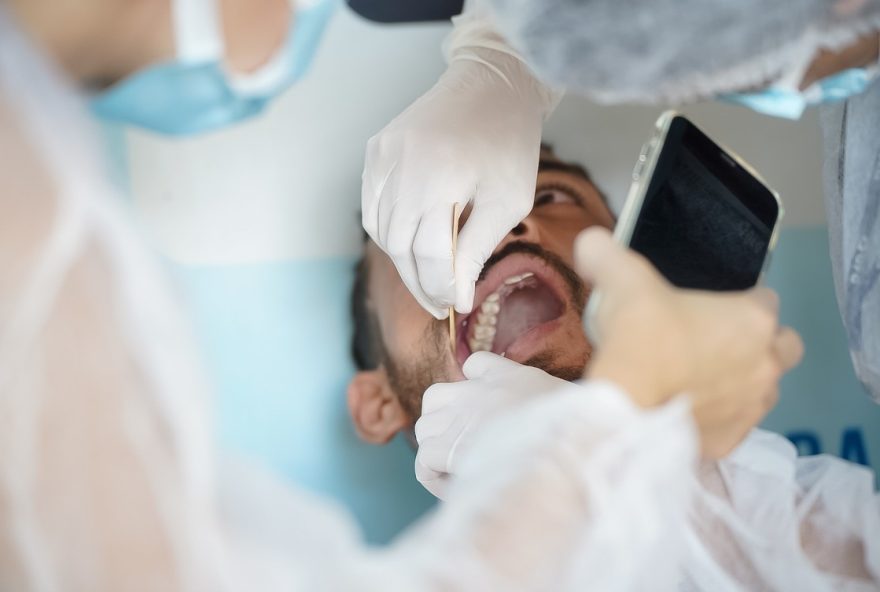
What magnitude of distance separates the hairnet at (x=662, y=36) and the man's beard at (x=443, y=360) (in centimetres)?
72

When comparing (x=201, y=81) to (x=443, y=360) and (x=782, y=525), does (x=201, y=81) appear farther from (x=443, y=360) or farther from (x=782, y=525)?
(x=782, y=525)

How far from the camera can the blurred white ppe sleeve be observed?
19.3 inches

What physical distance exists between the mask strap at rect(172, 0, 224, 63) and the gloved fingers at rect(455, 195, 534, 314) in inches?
18.3

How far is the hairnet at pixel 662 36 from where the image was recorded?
2.08 feet

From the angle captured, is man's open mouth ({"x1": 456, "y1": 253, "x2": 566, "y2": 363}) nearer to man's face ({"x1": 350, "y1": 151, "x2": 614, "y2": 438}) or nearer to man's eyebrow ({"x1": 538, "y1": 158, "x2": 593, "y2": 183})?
man's face ({"x1": 350, "y1": 151, "x2": 614, "y2": 438})

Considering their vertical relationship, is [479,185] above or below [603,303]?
below

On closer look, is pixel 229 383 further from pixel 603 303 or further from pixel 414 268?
pixel 603 303

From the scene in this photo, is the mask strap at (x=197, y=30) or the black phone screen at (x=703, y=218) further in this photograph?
the black phone screen at (x=703, y=218)

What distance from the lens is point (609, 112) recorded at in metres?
1.64

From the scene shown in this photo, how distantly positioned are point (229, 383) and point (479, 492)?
3.13 ft

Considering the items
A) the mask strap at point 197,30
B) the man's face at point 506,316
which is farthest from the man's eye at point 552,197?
the mask strap at point 197,30

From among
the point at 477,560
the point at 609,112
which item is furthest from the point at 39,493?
the point at 609,112

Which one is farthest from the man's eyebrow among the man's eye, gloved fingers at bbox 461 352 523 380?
gloved fingers at bbox 461 352 523 380

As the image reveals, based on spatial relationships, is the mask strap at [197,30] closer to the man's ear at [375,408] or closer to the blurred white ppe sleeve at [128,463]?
the blurred white ppe sleeve at [128,463]
